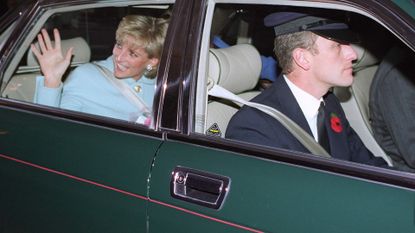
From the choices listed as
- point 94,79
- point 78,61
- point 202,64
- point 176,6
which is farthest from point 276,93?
point 78,61

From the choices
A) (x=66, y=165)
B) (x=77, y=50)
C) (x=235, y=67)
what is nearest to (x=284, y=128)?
(x=235, y=67)

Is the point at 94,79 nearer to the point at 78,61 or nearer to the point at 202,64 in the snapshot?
the point at 78,61

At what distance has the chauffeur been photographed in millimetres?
2084

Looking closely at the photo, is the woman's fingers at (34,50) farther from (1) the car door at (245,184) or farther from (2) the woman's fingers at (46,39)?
(1) the car door at (245,184)

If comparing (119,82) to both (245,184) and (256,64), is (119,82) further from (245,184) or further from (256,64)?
(245,184)

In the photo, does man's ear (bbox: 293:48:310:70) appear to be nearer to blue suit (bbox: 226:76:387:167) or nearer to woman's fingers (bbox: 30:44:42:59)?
blue suit (bbox: 226:76:387:167)

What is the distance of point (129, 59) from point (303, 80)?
987 mm

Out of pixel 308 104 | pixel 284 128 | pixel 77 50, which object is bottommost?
pixel 284 128

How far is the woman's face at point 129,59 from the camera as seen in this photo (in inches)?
111

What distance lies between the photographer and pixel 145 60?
2.82 meters

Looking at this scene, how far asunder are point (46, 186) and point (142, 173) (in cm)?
50

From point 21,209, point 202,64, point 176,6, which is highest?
point 176,6

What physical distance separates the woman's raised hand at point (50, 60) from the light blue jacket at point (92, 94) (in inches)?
1.9

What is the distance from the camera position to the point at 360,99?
310 cm
